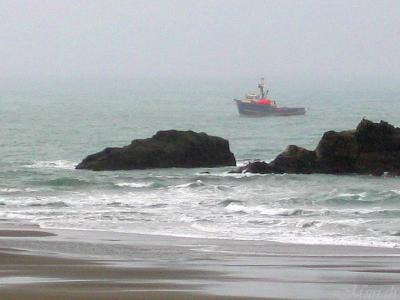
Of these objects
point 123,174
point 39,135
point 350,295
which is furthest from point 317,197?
point 39,135

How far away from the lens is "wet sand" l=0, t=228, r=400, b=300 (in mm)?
14789

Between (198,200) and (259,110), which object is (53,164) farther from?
(259,110)

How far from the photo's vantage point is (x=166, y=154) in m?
42.4

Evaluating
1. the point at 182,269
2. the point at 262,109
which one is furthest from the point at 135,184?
the point at 262,109

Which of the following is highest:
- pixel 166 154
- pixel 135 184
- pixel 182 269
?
pixel 182 269

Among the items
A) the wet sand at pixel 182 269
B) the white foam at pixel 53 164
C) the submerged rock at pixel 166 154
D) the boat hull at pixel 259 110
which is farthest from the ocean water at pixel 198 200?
the boat hull at pixel 259 110

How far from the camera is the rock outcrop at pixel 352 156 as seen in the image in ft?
125

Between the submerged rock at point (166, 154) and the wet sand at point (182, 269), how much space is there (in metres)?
18.1

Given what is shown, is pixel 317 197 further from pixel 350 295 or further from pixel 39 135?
pixel 39 135

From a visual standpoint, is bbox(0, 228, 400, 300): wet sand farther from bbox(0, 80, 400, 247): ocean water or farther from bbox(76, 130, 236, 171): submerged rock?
bbox(76, 130, 236, 171): submerged rock

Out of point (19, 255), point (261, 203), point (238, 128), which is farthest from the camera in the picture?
point (238, 128)

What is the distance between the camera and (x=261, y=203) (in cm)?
3105

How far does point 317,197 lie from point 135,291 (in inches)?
712

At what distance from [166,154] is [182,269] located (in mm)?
25016
